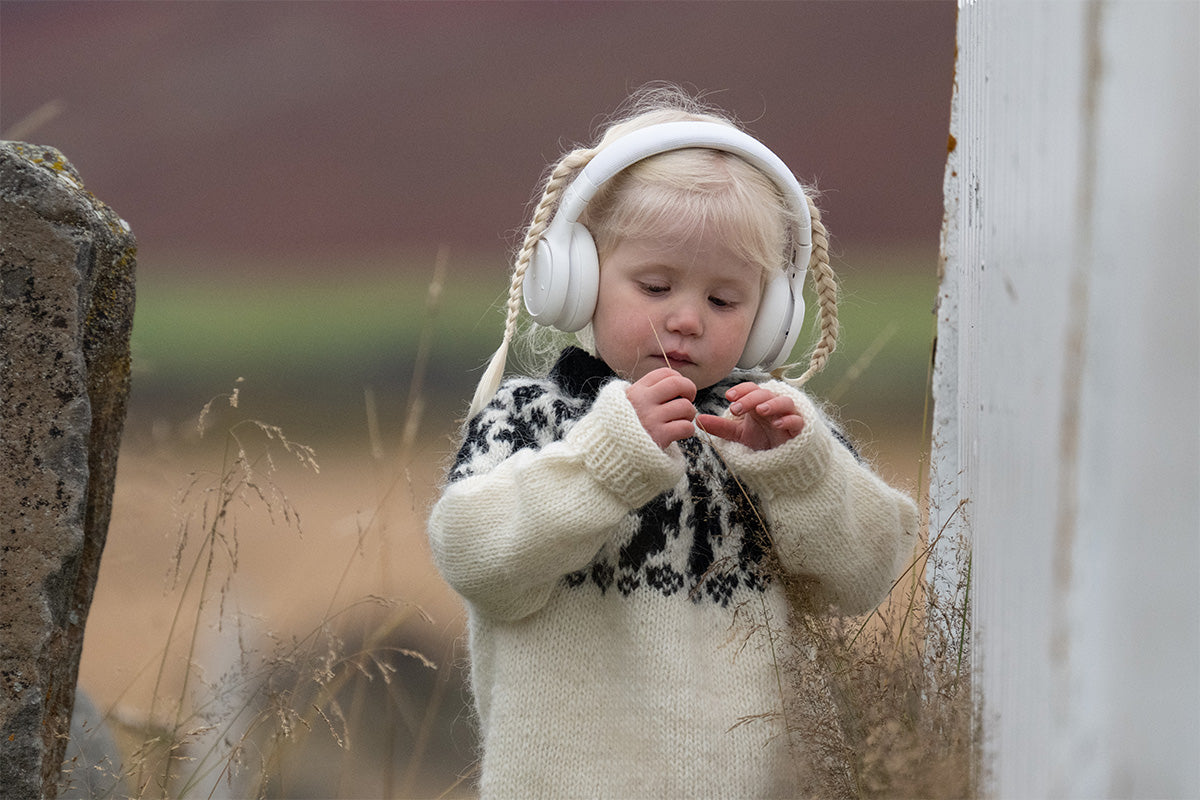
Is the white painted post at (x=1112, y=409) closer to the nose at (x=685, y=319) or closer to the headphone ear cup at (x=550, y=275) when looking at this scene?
the nose at (x=685, y=319)

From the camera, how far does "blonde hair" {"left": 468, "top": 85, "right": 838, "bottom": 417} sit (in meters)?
2.27

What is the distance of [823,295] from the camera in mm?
2537

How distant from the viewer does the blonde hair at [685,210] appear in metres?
2.27

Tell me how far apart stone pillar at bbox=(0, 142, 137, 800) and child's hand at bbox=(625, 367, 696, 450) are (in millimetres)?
1303

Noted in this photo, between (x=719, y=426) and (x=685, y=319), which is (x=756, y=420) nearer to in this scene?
(x=719, y=426)

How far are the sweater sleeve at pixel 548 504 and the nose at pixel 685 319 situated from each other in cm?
18

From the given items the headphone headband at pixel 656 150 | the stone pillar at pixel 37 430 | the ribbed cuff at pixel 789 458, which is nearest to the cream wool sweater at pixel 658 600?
the ribbed cuff at pixel 789 458

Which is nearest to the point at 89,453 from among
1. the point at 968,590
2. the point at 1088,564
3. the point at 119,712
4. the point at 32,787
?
the point at 32,787

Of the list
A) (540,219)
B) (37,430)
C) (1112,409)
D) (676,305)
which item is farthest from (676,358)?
(37,430)

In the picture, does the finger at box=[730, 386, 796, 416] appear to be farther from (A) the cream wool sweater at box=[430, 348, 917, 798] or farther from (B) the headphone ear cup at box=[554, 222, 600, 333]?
(B) the headphone ear cup at box=[554, 222, 600, 333]

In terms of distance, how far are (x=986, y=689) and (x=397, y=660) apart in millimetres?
3234

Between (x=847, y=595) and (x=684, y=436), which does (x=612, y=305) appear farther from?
(x=847, y=595)

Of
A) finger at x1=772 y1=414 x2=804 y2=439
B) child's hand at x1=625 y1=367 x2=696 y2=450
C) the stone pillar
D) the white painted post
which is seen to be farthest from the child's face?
the stone pillar

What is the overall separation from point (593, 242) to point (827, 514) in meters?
Result: 0.67
